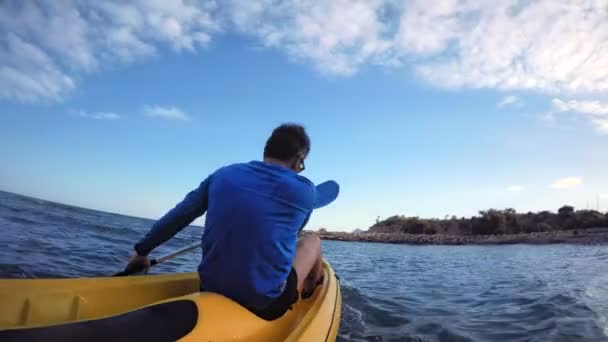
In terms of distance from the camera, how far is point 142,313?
1.65 m

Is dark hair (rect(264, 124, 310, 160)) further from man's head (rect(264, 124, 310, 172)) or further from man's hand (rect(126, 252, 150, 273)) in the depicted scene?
man's hand (rect(126, 252, 150, 273))

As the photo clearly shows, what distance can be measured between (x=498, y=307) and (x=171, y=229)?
4.84 metres

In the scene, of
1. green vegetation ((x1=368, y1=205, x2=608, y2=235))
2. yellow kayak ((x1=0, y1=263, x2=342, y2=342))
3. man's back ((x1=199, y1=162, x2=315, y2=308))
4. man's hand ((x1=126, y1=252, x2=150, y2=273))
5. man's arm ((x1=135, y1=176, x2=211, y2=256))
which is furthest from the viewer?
green vegetation ((x1=368, y1=205, x2=608, y2=235))

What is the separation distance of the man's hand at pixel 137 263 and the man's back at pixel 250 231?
0.74 meters

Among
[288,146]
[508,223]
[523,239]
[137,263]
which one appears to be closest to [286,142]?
[288,146]

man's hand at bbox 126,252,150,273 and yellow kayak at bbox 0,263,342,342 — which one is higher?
man's hand at bbox 126,252,150,273

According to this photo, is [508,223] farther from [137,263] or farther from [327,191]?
[137,263]

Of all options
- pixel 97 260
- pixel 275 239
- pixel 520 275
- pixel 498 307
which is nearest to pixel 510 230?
pixel 520 275

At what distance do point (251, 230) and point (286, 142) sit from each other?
620 millimetres

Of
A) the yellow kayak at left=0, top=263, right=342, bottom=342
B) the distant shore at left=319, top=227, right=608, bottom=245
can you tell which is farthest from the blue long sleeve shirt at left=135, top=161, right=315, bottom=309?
the distant shore at left=319, top=227, right=608, bottom=245

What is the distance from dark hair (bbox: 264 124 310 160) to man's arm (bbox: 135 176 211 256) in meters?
0.43

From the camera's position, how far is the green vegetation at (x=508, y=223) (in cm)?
3278

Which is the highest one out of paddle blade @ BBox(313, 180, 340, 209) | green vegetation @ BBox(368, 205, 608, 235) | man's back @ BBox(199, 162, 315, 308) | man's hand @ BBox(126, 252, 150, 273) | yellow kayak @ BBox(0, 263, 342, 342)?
green vegetation @ BBox(368, 205, 608, 235)

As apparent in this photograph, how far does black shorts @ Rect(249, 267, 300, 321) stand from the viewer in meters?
2.13
